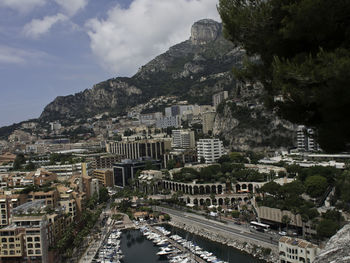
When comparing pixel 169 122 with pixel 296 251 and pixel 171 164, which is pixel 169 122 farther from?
pixel 296 251

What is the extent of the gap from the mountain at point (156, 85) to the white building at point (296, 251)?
6736 centimetres

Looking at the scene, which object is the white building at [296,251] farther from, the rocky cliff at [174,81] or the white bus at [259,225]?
the rocky cliff at [174,81]

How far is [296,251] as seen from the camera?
1390cm

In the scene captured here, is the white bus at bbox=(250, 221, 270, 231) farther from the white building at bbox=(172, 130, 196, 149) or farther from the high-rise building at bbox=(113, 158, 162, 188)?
the white building at bbox=(172, 130, 196, 149)

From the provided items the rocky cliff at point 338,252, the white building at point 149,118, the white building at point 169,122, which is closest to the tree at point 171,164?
the white building at point 169,122

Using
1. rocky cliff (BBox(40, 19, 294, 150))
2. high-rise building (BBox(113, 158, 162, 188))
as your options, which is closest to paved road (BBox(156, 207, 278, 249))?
high-rise building (BBox(113, 158, 162, 188))

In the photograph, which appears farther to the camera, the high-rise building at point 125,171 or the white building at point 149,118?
the white building at point 149,118

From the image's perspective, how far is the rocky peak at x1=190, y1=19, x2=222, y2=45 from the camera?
112688mm

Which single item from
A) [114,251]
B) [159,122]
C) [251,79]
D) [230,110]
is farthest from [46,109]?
[251,79]

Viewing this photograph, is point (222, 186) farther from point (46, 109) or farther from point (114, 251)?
point (46, 109)

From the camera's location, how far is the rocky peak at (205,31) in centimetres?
11269

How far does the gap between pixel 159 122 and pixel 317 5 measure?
67535 millimetres

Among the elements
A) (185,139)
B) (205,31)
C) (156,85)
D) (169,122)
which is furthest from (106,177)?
(205,31)

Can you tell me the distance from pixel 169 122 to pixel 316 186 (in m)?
49.1
